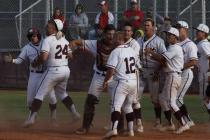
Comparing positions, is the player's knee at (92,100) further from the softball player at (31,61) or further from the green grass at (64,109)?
the green grass at (64,109)

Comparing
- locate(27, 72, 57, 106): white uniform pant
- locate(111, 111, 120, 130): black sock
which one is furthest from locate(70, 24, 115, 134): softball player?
locate(27, 72, 57, 106): white uniform pant

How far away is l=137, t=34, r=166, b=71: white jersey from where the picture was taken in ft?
49.7

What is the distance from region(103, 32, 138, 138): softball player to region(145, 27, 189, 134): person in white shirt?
1.20m

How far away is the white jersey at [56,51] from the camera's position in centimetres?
1489

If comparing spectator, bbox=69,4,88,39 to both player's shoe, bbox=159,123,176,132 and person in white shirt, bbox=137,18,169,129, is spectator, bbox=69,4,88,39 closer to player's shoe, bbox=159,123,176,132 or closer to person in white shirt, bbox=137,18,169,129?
person in white shirt, bbox=137,18,169,129

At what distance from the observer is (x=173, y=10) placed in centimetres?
2469

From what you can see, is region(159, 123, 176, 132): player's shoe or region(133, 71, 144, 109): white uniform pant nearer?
region(133, 71, 144, 109): white uniform pant

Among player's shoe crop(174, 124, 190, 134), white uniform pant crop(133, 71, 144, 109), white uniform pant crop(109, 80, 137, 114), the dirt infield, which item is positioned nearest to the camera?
white uniform pant crop(109, 80, 137, 114)

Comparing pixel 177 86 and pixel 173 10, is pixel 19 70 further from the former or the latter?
pixel 177 86

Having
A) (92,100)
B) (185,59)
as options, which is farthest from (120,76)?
(185,59)

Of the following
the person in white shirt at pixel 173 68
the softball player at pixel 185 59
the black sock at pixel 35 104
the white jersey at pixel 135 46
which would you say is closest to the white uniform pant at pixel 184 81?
the softball player at pixel 185 59

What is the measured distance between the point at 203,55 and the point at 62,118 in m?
3.96

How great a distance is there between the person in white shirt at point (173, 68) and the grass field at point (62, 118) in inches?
21.2

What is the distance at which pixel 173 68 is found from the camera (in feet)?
48.4
